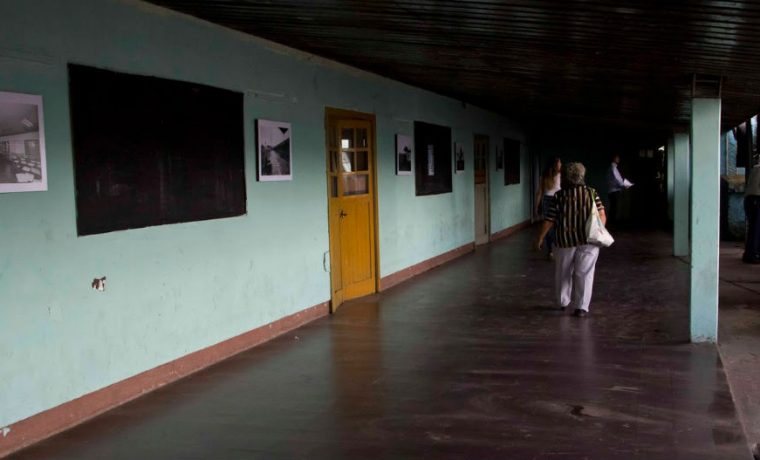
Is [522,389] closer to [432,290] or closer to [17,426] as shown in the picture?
[17,426]

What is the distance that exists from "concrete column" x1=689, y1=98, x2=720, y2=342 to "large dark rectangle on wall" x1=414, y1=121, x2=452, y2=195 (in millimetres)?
4622

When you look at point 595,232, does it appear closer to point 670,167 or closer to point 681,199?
point 681,199

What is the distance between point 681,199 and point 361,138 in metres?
5.95

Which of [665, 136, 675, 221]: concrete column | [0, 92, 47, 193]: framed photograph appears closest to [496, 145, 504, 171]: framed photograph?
[665, 136, 675, 221]: concrete column

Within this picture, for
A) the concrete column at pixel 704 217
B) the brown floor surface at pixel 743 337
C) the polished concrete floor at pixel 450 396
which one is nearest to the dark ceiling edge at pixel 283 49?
the polished concrete floor at pixel 450 396

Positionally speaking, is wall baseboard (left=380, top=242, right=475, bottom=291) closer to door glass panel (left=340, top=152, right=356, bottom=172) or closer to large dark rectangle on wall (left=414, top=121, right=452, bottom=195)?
large dark rectangle on wall (left=414, top=121, right=452, bottom=195)

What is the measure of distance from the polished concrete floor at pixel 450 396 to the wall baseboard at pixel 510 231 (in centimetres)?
771

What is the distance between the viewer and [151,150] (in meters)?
5.04

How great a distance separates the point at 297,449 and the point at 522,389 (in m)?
1.70

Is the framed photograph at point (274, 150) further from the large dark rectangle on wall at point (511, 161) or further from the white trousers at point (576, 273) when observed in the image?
the large dark rectangle on wall at point (511, 161)

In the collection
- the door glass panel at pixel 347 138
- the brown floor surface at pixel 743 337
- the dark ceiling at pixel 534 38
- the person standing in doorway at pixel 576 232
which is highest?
the dark ceiling at pixel 534 38

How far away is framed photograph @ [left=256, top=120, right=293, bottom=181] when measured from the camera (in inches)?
252

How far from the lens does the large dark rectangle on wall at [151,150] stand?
4.51 metres

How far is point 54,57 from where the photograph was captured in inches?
169
